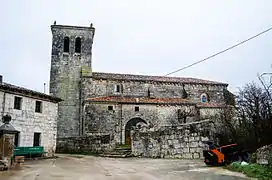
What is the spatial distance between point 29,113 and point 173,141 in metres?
10.7

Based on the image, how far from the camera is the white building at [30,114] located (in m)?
20.2

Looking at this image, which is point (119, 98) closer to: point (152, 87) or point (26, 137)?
point (152, 87)

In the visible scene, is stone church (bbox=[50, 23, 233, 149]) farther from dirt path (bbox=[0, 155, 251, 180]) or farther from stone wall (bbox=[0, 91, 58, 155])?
dirt path (bbox=[0, 155, 251, 180])

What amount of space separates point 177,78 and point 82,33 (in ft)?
46.1

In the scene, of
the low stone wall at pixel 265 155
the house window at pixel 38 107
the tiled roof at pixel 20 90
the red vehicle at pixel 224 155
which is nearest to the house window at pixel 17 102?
the tiled roof at pixel 20 90

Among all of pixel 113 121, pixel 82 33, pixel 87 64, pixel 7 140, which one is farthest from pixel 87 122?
pixel 7 140

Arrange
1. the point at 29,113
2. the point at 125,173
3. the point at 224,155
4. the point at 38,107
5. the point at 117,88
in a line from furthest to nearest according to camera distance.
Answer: the point at 117,88 → the point at 38,107 → the point at 29,113 → the point at 224,155 → the point at 125,173

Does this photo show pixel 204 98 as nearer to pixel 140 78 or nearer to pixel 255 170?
pixel 140 78

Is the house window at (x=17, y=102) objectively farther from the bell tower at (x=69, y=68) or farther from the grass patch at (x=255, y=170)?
the grass patch at (x=255, y=170)

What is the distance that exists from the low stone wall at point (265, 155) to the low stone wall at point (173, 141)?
6.47 meters

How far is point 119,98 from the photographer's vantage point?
3369cm

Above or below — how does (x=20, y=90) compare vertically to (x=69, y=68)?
below

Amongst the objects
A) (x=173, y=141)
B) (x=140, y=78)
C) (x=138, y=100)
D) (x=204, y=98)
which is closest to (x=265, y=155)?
(x=173, y=141)

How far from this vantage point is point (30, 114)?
21656 mm
